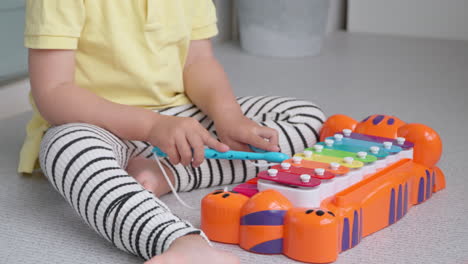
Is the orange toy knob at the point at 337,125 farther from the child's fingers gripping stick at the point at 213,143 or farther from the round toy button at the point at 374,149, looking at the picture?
the child's fingers gripping stick at the point at 213,143

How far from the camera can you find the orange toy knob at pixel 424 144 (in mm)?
937

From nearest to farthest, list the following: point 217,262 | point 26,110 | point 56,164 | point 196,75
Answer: point 217,262
point 56,164
point 196,75
point 26,110

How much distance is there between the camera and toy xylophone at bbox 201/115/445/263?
0.74 meters

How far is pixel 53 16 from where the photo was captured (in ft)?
2.90

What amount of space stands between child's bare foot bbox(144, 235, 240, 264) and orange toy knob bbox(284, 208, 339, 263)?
0.08 meters

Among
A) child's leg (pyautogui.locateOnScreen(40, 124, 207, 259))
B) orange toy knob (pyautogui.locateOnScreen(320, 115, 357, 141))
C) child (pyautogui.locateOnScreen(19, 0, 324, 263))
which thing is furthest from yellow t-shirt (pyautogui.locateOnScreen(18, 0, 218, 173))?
orange toy knob (pyautogui.locateOnScreen(320, 115, 357, 141))

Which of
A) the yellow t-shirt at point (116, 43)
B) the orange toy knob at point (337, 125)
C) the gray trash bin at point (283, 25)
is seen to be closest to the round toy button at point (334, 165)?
the orange toy knob at point (337, 125)

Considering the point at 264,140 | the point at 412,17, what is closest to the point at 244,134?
the point at 264,140

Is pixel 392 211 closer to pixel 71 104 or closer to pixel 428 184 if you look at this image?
pixel 428 184

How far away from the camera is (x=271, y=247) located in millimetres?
759

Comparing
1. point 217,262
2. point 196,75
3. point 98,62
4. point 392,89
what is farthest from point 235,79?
point 217,262

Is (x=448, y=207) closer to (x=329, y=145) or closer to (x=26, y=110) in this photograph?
(x=329, y=145)

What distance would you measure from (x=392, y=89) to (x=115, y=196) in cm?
105

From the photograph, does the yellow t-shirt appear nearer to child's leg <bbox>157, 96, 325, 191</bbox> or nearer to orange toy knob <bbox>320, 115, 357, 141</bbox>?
child's leg <bbox>157, 96, 325, 191</bbox>
